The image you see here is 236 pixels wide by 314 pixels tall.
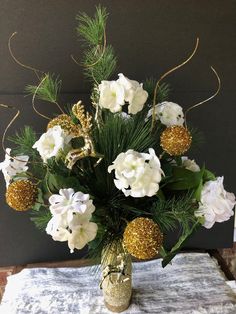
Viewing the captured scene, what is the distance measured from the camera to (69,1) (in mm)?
1120

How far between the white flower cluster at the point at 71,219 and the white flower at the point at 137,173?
0.30 feet

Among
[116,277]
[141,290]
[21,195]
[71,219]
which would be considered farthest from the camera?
[141,290]

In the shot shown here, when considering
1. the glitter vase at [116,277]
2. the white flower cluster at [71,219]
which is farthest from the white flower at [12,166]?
the glitter vase at [116,277]

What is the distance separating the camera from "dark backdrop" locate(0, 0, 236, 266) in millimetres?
1129

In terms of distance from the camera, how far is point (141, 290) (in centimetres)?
110

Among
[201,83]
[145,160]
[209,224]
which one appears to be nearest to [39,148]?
[145,160]

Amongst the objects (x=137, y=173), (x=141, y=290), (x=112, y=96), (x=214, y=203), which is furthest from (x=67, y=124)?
(x=141, y=290)

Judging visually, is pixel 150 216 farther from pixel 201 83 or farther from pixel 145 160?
pixel 201 83

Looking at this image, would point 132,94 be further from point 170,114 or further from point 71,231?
point 71,231

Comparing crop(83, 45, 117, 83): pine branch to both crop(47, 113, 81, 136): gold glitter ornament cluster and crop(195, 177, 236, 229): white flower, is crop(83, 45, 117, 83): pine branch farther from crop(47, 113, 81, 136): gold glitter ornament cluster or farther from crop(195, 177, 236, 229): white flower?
crop(195, 177, 236, 229): white flower

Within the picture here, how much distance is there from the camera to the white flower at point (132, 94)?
792mm

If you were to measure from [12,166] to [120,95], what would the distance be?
1.08 feet

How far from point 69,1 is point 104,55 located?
1.13 ft

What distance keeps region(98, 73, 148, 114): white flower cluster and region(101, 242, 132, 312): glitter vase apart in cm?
35
